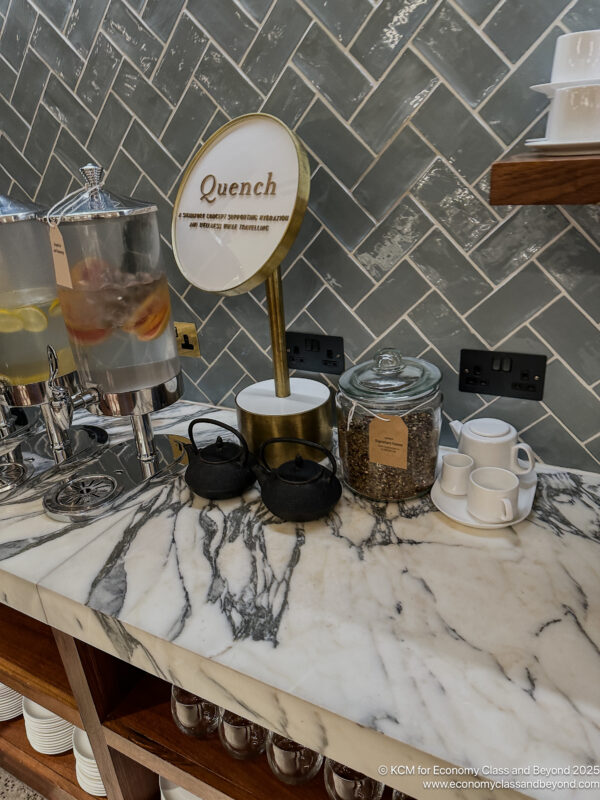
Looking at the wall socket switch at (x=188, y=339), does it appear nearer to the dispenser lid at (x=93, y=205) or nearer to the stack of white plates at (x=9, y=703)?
the dispenser lid at (x=93, y=205)

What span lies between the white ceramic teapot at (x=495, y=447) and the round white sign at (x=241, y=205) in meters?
→ 0.46

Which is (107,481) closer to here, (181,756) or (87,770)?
(181,756)

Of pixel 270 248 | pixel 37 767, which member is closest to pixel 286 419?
pixel 270 248

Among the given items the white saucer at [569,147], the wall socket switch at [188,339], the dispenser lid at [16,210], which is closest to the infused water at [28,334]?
the dispenser lid at [16,210]

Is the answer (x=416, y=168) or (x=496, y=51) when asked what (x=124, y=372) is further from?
(x=496, y=51)

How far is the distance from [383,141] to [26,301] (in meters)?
0.79

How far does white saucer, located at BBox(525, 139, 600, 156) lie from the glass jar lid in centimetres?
38

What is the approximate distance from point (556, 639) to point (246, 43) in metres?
1.12

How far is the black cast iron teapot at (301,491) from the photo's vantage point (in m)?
0.95

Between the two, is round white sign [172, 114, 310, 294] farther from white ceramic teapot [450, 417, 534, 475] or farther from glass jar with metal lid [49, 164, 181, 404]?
white ceramic teapot [450, 417, 534, 475]

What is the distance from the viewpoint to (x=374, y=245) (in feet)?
3.62

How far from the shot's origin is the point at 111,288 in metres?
1.03

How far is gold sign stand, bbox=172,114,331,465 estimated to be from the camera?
3.22ft

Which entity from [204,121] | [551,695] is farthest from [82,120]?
[551,695]
